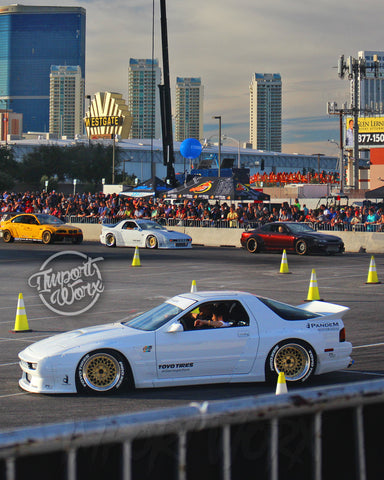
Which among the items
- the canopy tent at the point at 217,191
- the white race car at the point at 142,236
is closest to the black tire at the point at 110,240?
the white race car at the point at 142,236

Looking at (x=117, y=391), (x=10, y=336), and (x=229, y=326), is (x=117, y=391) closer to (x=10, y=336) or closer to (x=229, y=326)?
(x=229, y=326)

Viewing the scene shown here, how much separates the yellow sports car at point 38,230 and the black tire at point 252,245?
27.6 feet

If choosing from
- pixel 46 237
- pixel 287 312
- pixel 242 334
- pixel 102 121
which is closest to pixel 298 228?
pixel 46 237

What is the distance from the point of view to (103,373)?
8883mm

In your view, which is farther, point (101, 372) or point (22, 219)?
point (22, 219)

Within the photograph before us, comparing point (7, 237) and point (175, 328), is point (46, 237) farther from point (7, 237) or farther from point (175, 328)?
point (175, 328)

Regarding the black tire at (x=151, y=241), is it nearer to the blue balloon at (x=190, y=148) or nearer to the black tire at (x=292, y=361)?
the blue balloon at (x=190, y=148)

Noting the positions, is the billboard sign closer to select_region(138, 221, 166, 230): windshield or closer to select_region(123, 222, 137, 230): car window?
select_region(138, 221, 166, 230): windshield

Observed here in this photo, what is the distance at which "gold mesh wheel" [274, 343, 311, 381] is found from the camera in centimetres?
930

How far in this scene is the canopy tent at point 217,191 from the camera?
3760 cm

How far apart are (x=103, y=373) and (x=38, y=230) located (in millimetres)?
26535

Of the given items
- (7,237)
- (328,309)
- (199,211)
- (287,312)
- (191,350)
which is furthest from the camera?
(199,211)

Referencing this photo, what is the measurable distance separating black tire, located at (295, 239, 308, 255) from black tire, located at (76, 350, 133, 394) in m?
20.6

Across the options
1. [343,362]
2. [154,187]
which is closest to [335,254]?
[154,187]
